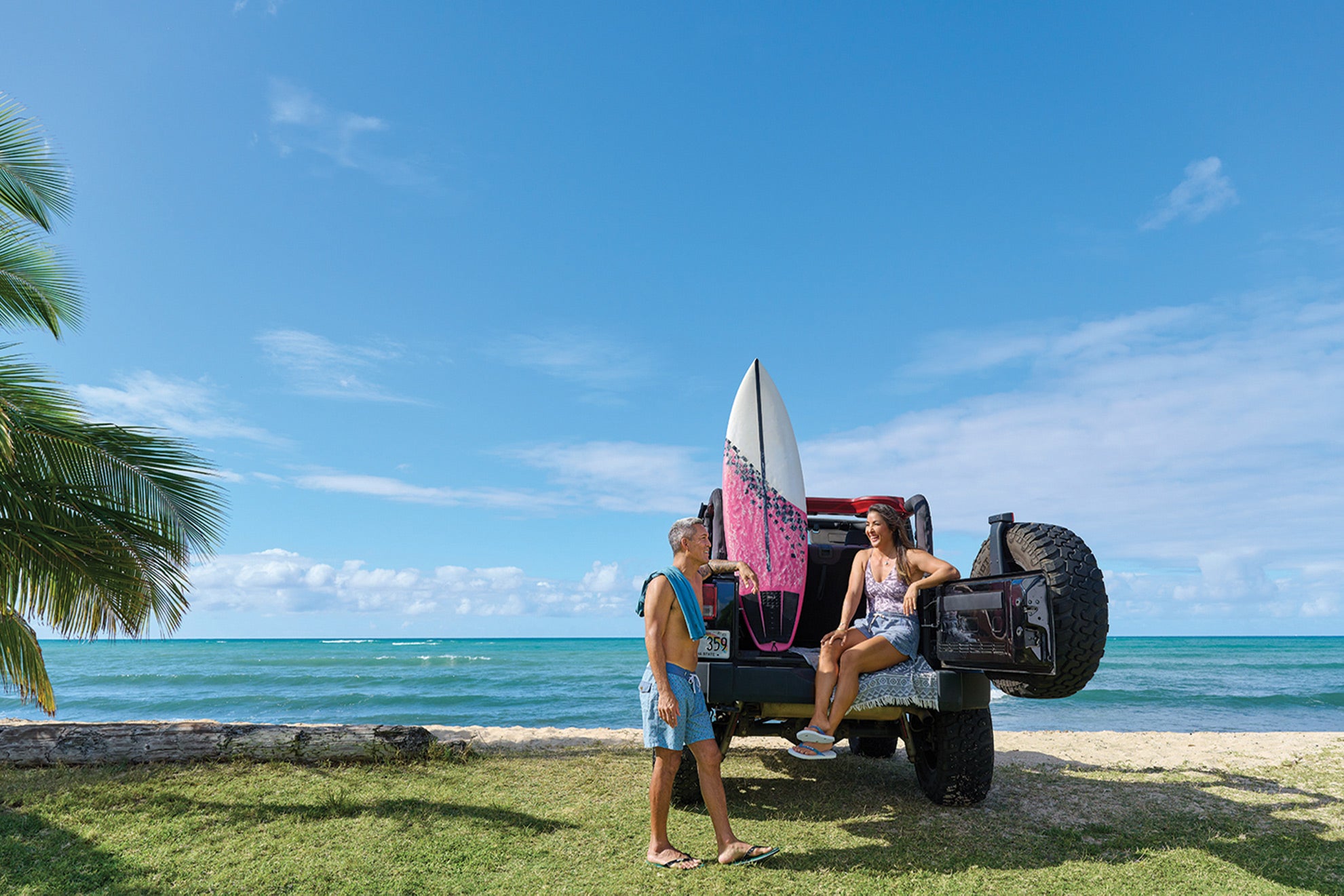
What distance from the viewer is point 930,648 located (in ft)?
16.2

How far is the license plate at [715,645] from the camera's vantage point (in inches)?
184

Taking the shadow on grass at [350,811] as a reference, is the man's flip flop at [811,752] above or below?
above

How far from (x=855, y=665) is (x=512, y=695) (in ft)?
63.6

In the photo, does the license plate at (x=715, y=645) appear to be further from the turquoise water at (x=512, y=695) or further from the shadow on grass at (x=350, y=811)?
the turquoise water at (x=512, y=695)

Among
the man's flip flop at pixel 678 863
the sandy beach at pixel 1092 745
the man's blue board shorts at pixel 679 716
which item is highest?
the man's blue board shorts at pixel 679 716

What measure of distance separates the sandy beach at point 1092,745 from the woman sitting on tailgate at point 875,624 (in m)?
3.49

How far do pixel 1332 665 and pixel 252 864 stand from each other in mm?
51678

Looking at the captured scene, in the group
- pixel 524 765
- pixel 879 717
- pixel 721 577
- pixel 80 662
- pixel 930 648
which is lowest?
pixel 80 662

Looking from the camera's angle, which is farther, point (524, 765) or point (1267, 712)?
point (1267, 712)

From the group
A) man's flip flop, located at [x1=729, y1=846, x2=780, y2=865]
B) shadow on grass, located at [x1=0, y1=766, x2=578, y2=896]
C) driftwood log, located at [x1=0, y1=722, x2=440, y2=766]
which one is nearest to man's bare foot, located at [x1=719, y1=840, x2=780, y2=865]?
man's flip flop, located at [x1=729, y1=846, x2=780, y2=865]

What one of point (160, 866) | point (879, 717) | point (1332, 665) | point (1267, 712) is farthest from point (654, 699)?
point (1332, 665)

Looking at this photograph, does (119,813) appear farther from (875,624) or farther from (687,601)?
(875,624)

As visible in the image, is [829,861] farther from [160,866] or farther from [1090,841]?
[160,866]

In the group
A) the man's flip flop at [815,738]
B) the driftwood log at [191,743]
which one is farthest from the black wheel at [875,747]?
the driftwood log at [191,743]
